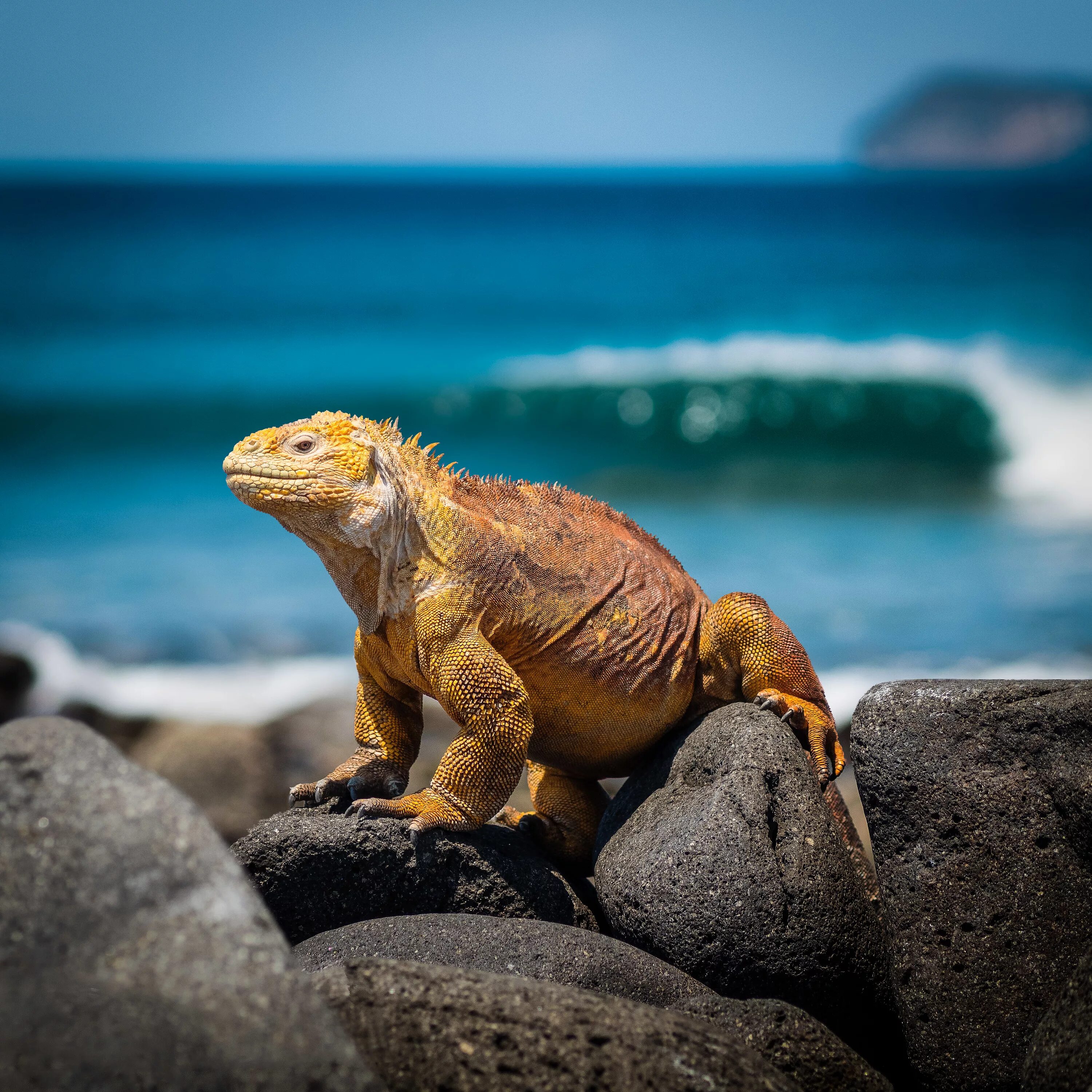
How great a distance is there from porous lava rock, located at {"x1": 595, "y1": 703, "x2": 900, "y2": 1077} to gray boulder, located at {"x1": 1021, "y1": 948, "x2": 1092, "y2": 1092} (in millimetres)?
763

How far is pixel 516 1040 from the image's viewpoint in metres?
2.82

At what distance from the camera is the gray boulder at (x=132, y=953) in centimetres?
235

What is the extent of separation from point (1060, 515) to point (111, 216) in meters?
23.8

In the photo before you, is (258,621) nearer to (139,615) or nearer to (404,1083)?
(139,615)

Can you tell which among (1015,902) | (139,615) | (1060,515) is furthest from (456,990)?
(1060,515)

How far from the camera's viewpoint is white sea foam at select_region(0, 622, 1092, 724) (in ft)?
38.3

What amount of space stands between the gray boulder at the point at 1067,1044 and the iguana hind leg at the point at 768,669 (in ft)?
4.90

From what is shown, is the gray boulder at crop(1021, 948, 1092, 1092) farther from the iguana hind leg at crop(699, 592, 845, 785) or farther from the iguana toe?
the iguana toe

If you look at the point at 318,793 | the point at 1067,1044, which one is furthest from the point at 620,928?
the point at 1067,1044

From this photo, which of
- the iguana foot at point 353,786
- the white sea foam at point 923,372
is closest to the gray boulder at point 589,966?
the iguana foot at point 353,786

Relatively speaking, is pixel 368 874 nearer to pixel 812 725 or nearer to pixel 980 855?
pixel 812 725

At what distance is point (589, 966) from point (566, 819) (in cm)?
129

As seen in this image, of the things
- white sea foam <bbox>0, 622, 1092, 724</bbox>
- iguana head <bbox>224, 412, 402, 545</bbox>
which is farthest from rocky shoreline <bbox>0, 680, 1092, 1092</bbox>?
white sea foam <bbox>0, 622, 1092, 724</bbox>

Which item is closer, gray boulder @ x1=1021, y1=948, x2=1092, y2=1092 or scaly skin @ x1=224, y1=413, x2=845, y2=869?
gray boulder @ x1=1021, y1=948, x2=1092, y2=1092
